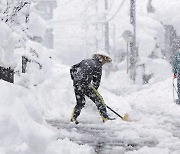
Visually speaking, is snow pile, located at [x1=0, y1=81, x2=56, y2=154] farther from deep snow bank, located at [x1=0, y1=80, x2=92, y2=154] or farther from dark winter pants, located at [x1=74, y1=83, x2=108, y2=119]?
dark winter pants, located at [x1=74, y1=83, x2=108, y2=119]

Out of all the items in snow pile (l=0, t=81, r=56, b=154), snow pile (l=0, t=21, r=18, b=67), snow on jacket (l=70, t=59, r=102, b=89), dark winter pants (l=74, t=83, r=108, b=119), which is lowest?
dark winter pants (l=74, t=83, r=108, b=119)

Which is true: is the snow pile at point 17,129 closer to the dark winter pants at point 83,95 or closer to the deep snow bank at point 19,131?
the deep snow bank at point 19,131

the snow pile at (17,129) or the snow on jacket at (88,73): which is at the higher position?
the snow pile at (17,129)

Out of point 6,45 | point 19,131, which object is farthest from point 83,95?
point 19,131

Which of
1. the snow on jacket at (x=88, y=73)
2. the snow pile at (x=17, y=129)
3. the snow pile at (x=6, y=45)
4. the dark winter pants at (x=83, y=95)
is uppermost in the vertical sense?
the snow pile at (x=6, y=45)

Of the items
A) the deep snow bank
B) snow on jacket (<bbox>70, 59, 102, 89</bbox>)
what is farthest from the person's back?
the deep snow bank

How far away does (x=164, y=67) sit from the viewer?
27.1 meters

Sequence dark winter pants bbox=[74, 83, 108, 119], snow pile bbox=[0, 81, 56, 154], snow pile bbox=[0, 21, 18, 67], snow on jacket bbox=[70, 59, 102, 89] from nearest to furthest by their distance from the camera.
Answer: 1. snow pile bbox=[0, 81, 56, 154]
2. snow pile bbox=[0, 21, 18, 67]
3. snow on jacket bbox=[70, 59, 102, 89]
4. dark winter pants bbox=[74, 83, 108, 119]

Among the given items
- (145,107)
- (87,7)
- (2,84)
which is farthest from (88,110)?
(87,7)

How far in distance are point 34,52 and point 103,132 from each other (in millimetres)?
5122

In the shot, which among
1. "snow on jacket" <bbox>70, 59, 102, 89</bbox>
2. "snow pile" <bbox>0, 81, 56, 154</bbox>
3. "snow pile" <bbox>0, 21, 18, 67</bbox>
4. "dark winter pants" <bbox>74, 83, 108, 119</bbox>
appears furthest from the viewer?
"dark winter pants" <bbox>74, 83, 108, 119</bbox>

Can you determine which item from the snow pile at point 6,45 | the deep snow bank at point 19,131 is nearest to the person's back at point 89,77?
the snow pile at point 6,45

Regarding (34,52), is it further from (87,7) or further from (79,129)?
(87,7)

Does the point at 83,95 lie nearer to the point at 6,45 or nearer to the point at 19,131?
the point at 6,45
